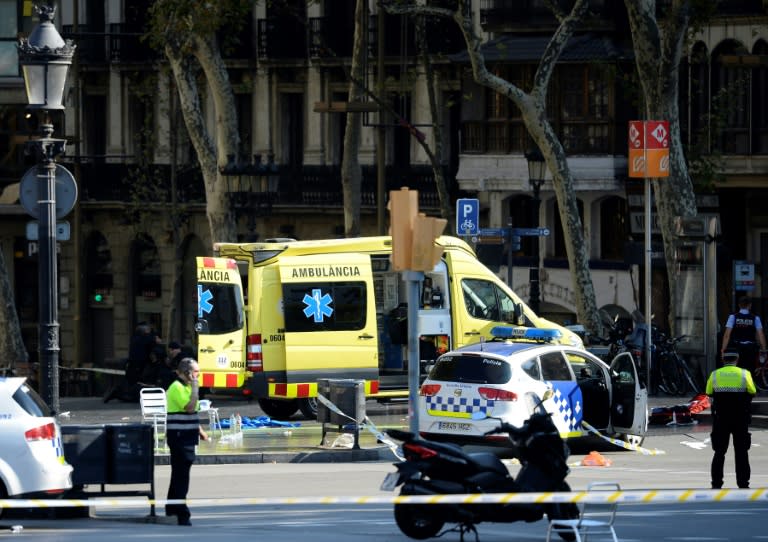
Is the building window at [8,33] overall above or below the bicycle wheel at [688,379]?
above

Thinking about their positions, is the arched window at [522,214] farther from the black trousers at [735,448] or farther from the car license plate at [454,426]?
the black trousers at [735,448]

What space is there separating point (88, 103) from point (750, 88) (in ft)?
70.0

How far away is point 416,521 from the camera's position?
Result: 1628 centimetres

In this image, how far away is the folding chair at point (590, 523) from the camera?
1509cm

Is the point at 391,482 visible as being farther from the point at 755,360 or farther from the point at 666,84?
the point at 666,84

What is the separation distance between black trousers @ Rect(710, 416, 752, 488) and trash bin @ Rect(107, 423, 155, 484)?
5626 mm

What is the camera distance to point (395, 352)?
30922 mm

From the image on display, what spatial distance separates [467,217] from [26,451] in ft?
59.0

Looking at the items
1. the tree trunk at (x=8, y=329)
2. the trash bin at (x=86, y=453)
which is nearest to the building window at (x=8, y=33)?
the tree trunk at (x=8, y=329)

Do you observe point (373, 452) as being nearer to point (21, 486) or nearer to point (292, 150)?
point (21, 486)

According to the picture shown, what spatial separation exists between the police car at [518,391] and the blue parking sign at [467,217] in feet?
30.8

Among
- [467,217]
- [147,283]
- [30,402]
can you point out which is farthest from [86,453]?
[147,283]

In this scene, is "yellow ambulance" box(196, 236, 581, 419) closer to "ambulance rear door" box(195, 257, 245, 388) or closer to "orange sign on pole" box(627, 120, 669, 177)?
"ambulance rear door" box(195, 257, 245, 388)

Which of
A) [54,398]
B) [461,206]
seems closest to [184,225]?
[461,206]
